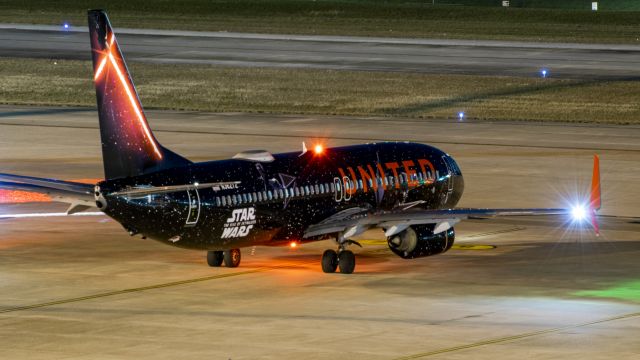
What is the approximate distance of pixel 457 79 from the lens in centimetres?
11606

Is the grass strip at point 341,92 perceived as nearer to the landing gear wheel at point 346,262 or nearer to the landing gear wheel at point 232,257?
the landing gear wheel at point 232,257

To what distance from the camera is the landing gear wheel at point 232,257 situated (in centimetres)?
5243

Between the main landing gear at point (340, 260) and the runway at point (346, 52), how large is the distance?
68.6m

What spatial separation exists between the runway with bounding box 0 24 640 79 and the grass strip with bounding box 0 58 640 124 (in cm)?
497

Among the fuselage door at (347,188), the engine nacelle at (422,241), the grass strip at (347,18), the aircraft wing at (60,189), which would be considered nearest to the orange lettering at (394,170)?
the fuselage door at (347,188)

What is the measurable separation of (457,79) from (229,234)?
68.6 meters

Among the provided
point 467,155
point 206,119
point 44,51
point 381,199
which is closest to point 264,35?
point 44,51

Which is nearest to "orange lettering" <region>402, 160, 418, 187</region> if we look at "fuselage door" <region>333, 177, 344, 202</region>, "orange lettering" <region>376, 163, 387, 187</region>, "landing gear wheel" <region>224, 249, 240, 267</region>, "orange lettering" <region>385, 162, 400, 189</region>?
"orange lettering" <region>385, 162, 400, 189</region>

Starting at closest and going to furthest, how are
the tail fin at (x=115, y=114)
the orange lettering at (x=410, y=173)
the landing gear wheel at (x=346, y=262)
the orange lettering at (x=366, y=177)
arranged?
the tail fin at (x=115, y=114)
the landing gear wheel at (x=346, y=262)
the orange lettering at (x=366, y=177)
the orange lettering at (x=410, y=173)

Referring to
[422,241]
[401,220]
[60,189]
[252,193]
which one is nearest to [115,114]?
[60,189]

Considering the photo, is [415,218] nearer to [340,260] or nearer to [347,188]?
[340,260]

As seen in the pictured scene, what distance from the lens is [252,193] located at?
50.1 m

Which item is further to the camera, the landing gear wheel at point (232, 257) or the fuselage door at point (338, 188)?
the fuselage door at point (338, 188)

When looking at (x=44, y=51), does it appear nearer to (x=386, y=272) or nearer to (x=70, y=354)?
(x=386, y=272)
